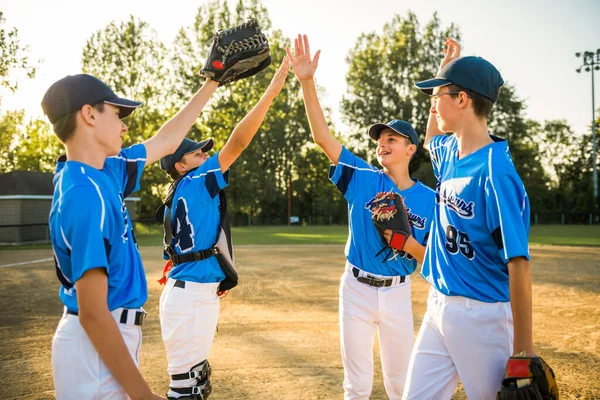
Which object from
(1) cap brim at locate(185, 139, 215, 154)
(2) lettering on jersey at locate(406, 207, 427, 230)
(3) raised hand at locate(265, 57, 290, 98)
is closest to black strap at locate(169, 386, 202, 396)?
A: (1) cap brim at locate(185, 139, 215, 154)

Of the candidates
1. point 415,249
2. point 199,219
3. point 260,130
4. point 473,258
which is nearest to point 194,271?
point 199,219

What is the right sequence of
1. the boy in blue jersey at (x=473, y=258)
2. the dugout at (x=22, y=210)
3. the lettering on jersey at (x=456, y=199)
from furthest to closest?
the dugout at (x=22, y=210), the lettering on jersey at (x=456, y=199), the boy in blue jersey at (x=473, y=258)

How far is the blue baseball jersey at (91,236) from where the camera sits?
210 cm

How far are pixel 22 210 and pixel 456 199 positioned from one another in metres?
29.6

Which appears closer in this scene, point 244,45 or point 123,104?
point 123,104

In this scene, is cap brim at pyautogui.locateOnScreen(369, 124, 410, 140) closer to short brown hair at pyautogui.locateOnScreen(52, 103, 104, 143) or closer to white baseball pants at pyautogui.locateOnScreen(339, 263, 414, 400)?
white baseball pants at pyautogui.locateOnScreen(339, 263, 414, 400)

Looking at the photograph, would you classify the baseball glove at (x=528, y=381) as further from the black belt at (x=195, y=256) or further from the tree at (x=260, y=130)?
the tree at (x=260, y=130)

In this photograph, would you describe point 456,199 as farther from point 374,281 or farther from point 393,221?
point 374,281

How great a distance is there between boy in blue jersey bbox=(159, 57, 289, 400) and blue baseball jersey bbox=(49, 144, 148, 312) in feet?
4.57

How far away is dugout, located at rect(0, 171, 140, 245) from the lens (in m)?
27.0

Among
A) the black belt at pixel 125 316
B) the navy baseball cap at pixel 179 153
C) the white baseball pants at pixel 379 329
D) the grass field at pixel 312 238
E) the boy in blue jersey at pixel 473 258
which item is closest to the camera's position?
the black belt at pixel 125 316

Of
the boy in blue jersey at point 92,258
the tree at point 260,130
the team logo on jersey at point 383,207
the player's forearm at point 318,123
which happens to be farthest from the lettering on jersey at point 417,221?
the tree at point 260,130

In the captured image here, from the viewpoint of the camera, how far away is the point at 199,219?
13.2ft

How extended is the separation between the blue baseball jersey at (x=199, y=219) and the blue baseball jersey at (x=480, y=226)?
167 cm
